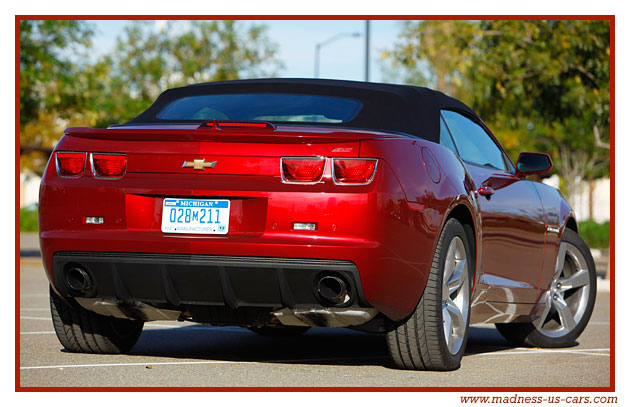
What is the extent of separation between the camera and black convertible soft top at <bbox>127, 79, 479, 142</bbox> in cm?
661

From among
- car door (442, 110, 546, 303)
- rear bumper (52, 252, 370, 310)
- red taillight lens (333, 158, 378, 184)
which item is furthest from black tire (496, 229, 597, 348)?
red taillight lens (333, 158, 378, 184)

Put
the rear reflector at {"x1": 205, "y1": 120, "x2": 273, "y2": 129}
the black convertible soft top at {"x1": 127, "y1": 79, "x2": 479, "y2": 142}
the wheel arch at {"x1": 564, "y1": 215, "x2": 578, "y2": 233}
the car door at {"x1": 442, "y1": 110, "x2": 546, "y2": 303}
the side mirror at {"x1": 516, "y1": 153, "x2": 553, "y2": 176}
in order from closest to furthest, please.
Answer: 1. the rear reflector at {"x1": 205, "y1": 120, "x2": 273, "y2": 129}
2. the black convertible soft top at {"x1": 127, "y1": 79, "x2": 479, "y2": 142}
3. the car door at {"x1": 442, "y1": 110, "x2": 546, "y2": 303}
4. the side mirror at {"x1": 516, "y1": 153, "x2": 553, "y2": 176}
5. the wheel arch at {"x1": 564, "y1": 215, "x2": 578, "y2": 233}

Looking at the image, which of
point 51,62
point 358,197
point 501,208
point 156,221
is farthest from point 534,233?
point 51,62

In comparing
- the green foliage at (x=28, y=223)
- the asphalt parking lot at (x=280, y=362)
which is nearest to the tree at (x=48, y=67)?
the asphalt parking lot at (x=280, y=362)

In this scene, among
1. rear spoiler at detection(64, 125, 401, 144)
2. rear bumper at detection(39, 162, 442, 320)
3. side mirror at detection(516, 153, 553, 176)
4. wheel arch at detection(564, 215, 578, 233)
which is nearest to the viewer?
rear bumper at detection(39, 162, 442, 320)

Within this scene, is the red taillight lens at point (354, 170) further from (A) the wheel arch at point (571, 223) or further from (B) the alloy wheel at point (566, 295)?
(A) the wheel arch at point (571, 223)

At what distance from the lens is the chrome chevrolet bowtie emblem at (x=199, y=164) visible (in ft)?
18.8

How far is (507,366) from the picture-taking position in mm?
6898

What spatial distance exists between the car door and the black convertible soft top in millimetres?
256

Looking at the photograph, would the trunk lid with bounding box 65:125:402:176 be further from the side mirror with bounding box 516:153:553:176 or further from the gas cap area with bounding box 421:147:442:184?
the side mirror with bounding box 516:153:553:176

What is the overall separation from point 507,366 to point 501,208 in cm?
100

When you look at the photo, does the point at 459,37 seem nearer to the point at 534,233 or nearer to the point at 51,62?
the point at 51,62

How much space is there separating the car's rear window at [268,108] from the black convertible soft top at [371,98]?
0.06 metres

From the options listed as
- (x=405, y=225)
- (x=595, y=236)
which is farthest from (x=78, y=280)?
(x=595, y=236)
